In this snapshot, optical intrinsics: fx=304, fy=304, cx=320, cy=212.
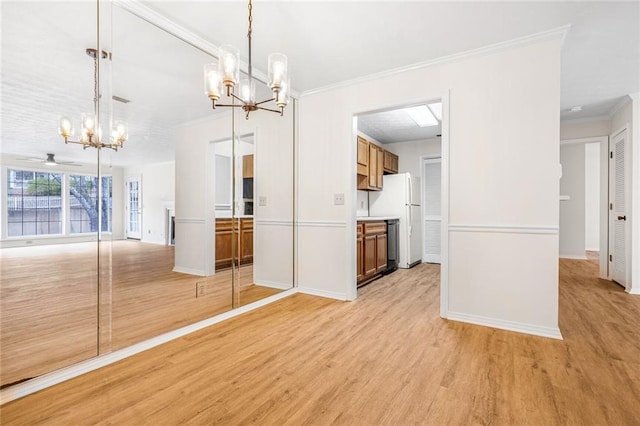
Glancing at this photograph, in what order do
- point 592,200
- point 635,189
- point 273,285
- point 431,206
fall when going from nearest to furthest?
1. point 273,285
2. point 635,189
3. point 431,206
4. point 592,200

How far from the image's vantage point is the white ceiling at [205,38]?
1809mm

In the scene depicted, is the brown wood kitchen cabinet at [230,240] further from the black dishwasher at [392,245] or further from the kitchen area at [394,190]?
the black dishwasher at [392,245]

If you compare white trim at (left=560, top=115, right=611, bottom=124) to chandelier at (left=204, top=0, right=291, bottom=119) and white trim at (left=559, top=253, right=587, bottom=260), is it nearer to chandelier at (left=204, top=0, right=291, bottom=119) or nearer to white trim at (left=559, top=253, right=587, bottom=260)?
white trim at (left=559, top=253, right=587, bottom=260)

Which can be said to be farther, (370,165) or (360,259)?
(370,165)

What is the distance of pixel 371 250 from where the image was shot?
4.37m

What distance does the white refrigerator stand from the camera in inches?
212

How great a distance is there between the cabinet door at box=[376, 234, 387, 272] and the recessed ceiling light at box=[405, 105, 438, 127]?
187 cm

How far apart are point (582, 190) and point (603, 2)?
5387 mm

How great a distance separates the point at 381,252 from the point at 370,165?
1472 mm

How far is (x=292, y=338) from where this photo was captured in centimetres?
244

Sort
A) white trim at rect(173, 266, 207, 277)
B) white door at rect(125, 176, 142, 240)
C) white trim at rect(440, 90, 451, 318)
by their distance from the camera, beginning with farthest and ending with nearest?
white trim at rect(440, 90, 451, 318)
white trim at rect(173, 266, 207, 277)
white door at rect(125, 176, 142, 240)

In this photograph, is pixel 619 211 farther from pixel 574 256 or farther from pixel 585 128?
pixel 574 256

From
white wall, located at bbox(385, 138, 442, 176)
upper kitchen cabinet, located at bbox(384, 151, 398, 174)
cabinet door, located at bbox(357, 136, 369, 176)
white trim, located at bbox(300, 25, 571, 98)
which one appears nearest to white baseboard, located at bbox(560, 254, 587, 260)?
white wall, located at bbox(385, 138, 442, 176)

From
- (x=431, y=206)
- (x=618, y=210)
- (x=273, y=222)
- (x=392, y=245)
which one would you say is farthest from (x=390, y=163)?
(x=618, y=210)
